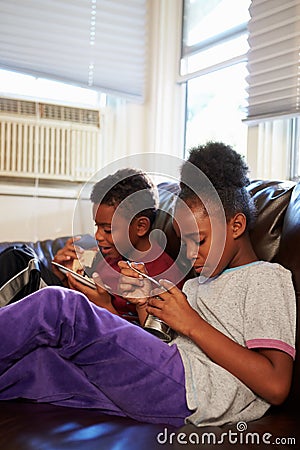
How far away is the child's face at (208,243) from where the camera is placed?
55.4 inches

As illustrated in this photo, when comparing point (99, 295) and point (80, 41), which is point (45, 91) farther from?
point (99, 295)

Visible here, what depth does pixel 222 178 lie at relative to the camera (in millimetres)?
1444

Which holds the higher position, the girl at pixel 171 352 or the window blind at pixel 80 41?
the window blind at pixel 80 41

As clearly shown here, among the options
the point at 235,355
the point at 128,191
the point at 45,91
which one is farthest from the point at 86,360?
the point at 45,91

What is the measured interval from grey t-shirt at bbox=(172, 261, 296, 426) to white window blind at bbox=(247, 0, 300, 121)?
1019 mm

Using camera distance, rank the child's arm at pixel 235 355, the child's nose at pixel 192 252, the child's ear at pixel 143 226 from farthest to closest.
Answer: the child's ear at pixel 143 226 < the child's nose at pixel 192 252 < the child's arm at pixel 235 355

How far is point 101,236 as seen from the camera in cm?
175

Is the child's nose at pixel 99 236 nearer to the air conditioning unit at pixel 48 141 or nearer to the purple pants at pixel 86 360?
the purple pants at pixel 86 360

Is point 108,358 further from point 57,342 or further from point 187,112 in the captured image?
point 187,112

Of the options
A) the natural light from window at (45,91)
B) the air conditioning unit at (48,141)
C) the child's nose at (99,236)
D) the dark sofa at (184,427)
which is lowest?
the dark sofa at (184,427)

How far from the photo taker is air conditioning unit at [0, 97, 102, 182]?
2891 mm

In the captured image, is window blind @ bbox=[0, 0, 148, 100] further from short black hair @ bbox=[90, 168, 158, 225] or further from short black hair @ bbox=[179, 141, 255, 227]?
short black hair @ bbox=[179, 141, 255, 227]

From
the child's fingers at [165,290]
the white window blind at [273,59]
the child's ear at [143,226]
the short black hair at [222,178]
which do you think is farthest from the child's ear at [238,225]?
the white window blind at [273,59]

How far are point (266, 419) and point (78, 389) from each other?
413 mm
